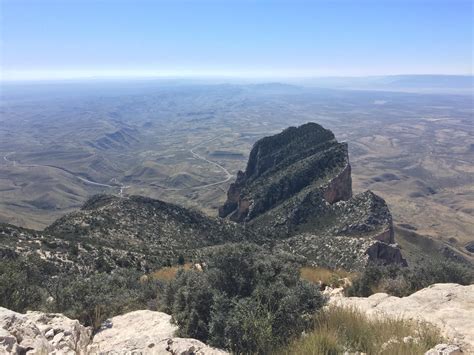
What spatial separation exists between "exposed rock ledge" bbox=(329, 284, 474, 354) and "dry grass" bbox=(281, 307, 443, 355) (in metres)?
0.62

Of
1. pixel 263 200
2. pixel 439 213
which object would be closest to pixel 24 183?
pixel 263 200

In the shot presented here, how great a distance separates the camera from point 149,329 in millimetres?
8031

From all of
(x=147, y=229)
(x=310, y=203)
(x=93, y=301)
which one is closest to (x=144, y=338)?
(x=93, y=301)

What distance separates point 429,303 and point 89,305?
25.2 ft

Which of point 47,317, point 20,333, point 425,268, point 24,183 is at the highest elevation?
point 20,333

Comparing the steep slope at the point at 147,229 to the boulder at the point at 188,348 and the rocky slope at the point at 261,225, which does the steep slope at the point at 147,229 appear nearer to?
the rocky slope at the point at 261,225

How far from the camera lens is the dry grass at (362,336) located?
568cm

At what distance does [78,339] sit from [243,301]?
2.97 meters

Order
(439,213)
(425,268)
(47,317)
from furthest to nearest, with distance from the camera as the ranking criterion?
1. (439,213)
2. (425,268)
3. (47,317)

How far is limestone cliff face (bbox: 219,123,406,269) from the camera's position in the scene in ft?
127

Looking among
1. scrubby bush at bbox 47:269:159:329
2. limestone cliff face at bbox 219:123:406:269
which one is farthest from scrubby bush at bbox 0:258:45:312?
limestone cliff face at bbox 219:123:406:269

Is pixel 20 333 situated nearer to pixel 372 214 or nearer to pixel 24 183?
pixel 372 214


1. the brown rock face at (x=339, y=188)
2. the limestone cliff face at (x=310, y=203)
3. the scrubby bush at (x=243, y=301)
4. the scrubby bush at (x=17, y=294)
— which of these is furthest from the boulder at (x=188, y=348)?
the brown rock face at (x=339, y=188)

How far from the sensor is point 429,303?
897cm
